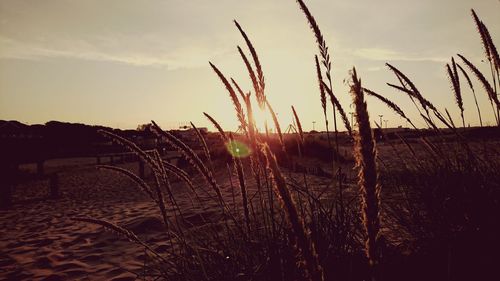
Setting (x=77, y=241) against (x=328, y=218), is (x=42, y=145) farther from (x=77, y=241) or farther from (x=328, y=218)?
(x=328, y=218)

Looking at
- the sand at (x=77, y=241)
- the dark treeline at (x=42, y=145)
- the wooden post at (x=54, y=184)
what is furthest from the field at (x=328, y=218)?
the wooden post at (x=54, y=184)

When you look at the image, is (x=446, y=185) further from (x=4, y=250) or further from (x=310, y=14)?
(x=4, y=250)

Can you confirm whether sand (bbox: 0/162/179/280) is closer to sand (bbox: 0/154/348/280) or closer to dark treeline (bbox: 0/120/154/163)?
sand (bbox: 0/154/348/280)

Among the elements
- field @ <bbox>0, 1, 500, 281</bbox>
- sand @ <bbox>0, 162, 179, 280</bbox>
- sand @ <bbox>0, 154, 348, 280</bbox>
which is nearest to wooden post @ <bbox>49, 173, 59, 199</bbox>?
sand @ <bbox>0, 154, 348, 280</bbox>

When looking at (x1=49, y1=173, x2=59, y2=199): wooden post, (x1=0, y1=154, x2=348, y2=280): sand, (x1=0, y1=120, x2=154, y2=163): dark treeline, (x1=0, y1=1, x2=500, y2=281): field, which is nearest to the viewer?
(x1=0, y1=1, x2=500, y2=281): field

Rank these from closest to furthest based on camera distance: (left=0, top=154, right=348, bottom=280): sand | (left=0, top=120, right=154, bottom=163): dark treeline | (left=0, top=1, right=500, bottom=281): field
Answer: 1. (left=0, top=1, right=500, bottom=281): field
2. (left=0, top=154, right=348, bottom=280): sand
3. (left=0, top=120, right=154, bottom=163): dark treeline

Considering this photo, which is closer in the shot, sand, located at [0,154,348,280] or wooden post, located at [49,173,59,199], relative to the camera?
sand, located at [0,154,348,280]

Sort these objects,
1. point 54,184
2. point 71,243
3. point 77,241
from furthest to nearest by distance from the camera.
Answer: point 54,184
point 77,241
point 71,243

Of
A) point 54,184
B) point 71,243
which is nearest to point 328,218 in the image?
point 71,243

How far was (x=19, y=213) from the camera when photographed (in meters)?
8.88

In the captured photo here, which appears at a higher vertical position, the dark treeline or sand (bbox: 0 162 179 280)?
the dark treeline

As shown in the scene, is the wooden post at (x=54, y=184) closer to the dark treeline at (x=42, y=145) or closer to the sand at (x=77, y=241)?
the sand at (x=77, y=241)

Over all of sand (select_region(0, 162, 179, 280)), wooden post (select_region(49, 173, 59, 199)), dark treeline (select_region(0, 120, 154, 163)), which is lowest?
sand (select_region(0, 162, 179, 280))

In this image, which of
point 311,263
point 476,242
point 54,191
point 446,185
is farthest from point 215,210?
point 54,191
